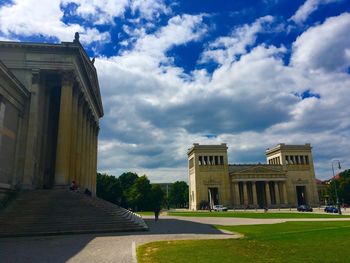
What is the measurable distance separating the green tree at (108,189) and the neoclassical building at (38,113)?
56881 millimetres

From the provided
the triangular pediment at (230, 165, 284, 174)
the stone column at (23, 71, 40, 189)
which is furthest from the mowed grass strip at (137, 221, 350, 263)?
the triangular pediment at (230, 165, 284, 174)

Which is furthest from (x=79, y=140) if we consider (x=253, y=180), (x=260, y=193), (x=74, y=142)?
(x=260, y=193)

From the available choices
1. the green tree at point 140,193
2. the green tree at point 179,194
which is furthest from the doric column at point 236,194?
the green tree at point 179,194

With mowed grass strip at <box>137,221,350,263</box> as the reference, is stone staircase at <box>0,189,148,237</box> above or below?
above

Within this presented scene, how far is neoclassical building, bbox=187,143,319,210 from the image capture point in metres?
125

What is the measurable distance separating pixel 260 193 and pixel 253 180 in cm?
1034

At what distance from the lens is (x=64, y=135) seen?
111 ft

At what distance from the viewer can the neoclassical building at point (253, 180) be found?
409 ft

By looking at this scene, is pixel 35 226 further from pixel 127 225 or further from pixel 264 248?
pixel 264 248

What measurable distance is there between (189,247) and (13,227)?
1434 cm

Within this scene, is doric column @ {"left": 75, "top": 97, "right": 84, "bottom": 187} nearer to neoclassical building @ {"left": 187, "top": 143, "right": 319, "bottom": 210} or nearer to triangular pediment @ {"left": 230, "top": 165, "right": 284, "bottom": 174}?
neoclassical building @ {"left": 187, "top": 143, "right": 319, "bottom": 210}

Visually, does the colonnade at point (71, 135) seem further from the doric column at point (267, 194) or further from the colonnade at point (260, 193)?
the doric column at point (267, 194)

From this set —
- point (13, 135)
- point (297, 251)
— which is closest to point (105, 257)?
point (297, 251)

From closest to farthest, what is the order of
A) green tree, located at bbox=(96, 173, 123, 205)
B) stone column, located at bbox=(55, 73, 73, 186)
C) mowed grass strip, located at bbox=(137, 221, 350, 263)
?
mowed grass strip, located at bbox=(137, 221, 350, 263) → stone column, located at bbox=(55, 73, 73, 186) → green tree, located at bbox=(96, 173, 123, 205)
